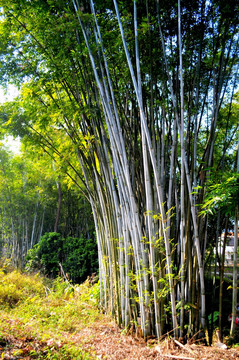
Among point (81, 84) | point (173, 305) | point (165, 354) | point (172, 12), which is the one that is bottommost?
point (165, 354)

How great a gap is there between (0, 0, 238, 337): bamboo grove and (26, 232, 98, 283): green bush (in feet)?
10.0

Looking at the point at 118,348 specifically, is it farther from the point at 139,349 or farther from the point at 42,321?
the point at 42,321

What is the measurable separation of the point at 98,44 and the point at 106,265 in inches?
81.3

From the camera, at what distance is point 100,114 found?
8.27 ft

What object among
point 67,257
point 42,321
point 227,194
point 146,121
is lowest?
point 42,321

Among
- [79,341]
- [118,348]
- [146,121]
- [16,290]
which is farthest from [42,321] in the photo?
[146,121]

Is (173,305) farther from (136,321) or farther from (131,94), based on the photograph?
(131,94)

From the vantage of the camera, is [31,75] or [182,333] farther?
[31,75]

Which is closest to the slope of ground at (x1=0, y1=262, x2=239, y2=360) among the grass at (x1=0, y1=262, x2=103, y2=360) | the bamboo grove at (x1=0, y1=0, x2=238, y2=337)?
the grass at (x1=0, y1=262, x2=103, y2=360)

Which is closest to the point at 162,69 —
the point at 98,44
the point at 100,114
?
the point at 98,44

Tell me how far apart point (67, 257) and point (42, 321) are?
3.86 m

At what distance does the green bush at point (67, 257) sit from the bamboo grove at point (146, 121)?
306 centimetres

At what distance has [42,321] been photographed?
257 centimetres

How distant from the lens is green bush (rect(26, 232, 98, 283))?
580cm
